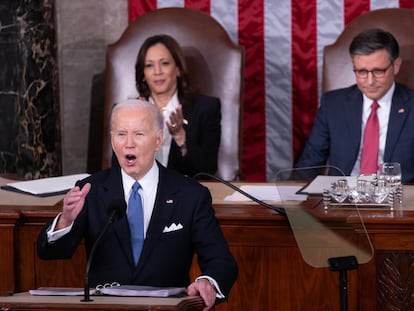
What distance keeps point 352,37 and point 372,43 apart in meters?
0.54

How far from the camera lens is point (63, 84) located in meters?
6.61

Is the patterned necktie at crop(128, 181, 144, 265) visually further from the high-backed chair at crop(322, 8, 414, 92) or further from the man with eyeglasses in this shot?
the high-backed chair at crop(322, 8, 414, 92)

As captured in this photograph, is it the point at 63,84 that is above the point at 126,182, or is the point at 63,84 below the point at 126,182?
above

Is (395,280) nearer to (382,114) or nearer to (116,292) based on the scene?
(116,292)

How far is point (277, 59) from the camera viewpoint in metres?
6.35

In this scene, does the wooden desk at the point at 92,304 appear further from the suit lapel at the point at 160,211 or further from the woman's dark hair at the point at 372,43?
the woman's dark hair at the point at 372,43

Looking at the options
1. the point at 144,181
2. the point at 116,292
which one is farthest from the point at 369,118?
the point at 116,292

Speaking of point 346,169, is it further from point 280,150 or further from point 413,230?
point 413,230

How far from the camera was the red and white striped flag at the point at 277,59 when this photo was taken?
6.27m

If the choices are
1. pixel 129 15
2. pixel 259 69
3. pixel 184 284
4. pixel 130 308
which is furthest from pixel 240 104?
pixel 130 308

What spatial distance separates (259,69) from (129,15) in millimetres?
818

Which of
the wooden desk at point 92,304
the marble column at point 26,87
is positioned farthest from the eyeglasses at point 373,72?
the wooden desk at point 92,304

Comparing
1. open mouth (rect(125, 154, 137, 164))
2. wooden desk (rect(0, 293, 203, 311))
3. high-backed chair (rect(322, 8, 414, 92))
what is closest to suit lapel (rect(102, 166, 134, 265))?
open mouth (rect(125, 154, 137, 164))

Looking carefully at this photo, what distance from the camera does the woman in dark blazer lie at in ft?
18.5
